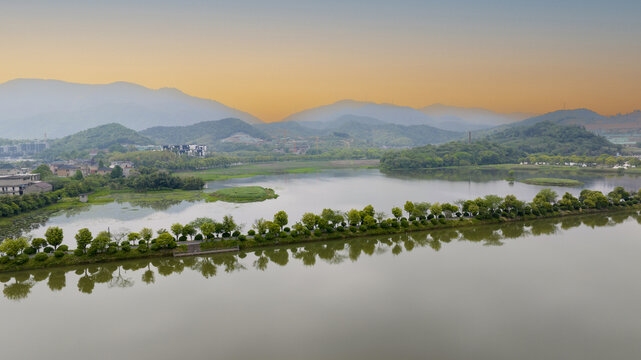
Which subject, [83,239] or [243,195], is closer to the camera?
[83,239]

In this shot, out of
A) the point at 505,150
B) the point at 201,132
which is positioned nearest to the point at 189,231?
the point at 505,150

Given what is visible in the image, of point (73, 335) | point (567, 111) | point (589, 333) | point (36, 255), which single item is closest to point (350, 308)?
point (589, 333)

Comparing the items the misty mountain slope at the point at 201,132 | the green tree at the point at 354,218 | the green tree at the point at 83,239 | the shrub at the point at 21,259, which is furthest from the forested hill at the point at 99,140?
the green tree at the point at 354,218

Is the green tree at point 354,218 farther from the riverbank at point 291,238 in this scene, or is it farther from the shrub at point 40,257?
the shrub at point 40,257

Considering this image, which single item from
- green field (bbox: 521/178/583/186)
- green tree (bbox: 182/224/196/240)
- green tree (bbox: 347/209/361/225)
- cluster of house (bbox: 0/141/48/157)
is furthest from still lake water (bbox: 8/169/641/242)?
cluster of house (bbox: 0/141/48/157)

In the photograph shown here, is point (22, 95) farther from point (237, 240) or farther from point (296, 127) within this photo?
point (237, 240)

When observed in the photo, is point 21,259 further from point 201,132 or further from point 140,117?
point 140,117
